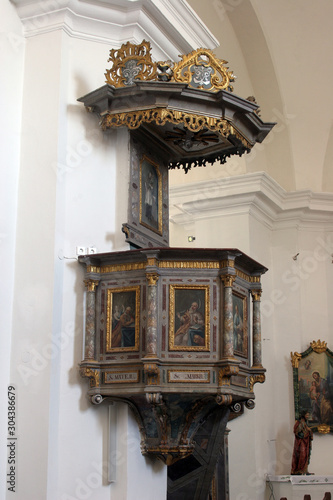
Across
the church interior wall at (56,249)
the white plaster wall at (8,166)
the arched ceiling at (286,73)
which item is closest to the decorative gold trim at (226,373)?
the church interior wall at (56,249)

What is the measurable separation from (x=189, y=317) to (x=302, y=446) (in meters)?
6.08

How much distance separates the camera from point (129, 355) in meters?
5.96

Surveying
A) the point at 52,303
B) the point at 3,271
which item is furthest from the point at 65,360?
the point at 3,271

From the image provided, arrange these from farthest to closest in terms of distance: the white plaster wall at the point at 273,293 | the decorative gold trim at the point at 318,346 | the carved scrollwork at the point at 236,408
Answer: the decorative gold trim at the point at 318,346 → the white plaster wall at the point at 273,293 → the carved scrollwork at the point at 236,408

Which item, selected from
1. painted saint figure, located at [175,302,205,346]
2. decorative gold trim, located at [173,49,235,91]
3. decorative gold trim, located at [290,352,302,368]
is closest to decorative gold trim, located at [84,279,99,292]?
painted saint figure, located at [175,302,205,346]

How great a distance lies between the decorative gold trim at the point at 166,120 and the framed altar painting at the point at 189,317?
141 cm

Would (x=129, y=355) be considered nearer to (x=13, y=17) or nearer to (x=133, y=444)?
(x=133, y=444)

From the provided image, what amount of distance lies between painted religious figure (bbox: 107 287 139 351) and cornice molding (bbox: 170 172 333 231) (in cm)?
586

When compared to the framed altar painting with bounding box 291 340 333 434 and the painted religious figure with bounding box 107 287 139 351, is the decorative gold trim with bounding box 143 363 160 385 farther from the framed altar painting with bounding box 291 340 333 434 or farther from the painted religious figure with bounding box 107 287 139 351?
the framed altar painting with bounding box 291 340 333 434

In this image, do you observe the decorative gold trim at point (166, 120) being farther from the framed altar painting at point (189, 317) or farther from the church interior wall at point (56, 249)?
the framed altar painting at point (189, 317)

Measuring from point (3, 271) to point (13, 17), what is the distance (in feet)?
7.73

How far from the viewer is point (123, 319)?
19.8 ft

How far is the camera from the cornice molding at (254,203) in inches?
459

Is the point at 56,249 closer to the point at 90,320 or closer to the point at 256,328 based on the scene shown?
the point at 90,320
